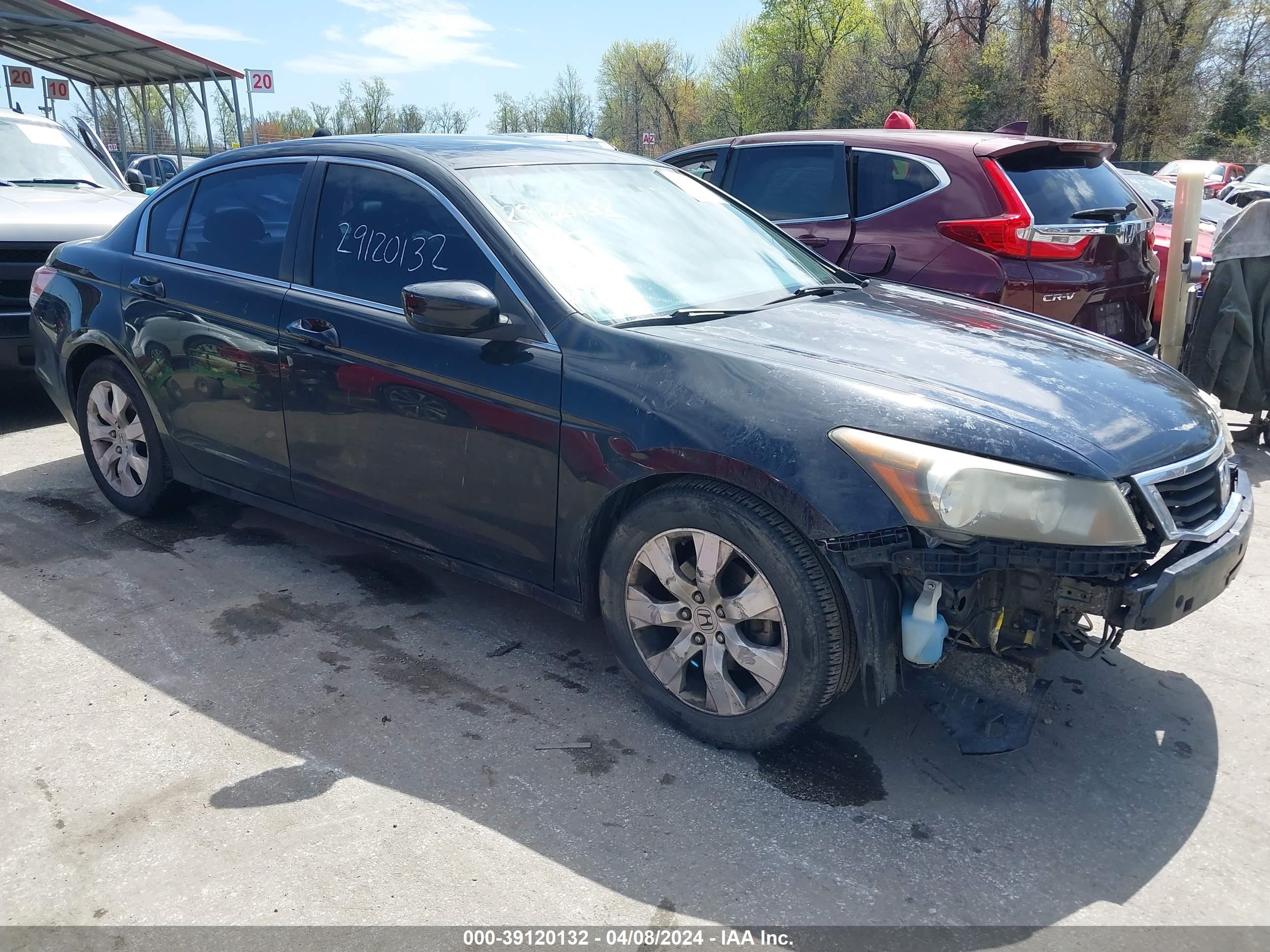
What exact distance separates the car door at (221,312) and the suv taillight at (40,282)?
745 mm

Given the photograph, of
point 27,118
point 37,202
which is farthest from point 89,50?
point 37,202

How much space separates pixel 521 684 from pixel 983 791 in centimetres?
145

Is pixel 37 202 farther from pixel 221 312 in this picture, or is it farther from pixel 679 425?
pixel 679 425

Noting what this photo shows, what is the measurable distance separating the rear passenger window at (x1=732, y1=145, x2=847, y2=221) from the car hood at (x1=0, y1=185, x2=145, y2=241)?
4.12m

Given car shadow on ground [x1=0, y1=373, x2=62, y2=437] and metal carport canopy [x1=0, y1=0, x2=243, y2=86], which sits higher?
metal carport canopy [x1=0, y1=0, x2=243, y2=86]

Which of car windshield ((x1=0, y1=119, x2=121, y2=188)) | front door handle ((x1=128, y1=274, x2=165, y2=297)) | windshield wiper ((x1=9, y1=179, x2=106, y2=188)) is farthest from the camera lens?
car windshield ((x1=0, y1=119, x2=121, y2=188))

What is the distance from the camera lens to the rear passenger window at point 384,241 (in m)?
3.43

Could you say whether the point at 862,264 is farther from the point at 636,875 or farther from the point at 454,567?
the point at 636,875

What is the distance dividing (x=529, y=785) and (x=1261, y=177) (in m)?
16.9

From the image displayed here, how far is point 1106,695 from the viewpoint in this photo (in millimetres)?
3361

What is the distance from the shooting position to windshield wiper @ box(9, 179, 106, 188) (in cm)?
768

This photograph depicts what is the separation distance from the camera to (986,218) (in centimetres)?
542

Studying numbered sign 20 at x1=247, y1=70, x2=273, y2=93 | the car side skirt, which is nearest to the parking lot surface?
the car side skirt

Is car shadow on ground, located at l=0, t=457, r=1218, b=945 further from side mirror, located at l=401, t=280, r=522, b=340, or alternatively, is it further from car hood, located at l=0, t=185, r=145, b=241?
car hood, located at l=0, t=185, r=145, b=241
